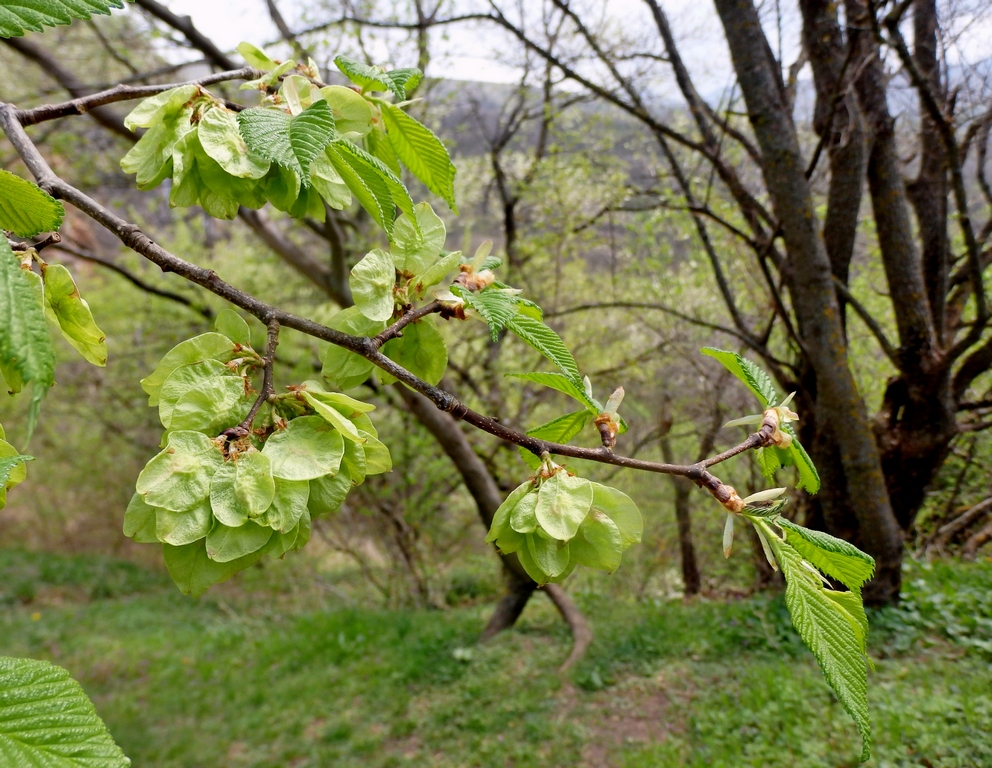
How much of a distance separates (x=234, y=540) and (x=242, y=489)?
0.06 metres

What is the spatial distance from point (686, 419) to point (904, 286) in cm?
290

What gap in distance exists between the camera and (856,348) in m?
5.83

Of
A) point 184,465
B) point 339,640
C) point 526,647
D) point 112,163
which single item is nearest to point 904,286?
point 526,647

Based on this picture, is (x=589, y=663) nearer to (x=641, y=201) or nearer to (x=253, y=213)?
(x=253, y=213)

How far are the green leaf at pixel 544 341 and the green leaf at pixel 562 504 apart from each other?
0.13 metres

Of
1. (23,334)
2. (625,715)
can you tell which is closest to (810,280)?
(625,715)

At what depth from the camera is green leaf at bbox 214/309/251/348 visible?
2.56 ft

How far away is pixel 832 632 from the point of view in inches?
25.0

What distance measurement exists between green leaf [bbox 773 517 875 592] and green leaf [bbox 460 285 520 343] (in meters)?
0.38

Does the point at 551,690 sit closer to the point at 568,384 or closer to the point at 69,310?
the point at 568,384

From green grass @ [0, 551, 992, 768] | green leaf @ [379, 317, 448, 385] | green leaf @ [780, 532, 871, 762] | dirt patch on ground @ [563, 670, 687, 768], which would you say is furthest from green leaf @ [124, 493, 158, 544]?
dirt patch on ground @ [563, 670, 687, 768]

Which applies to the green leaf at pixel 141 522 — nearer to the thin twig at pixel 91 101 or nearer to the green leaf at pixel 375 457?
the green leaf at pixel 375 457

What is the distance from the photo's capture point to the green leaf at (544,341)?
0.72 meters

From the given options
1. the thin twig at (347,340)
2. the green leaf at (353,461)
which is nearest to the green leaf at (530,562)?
the thin twig at (347,340)
